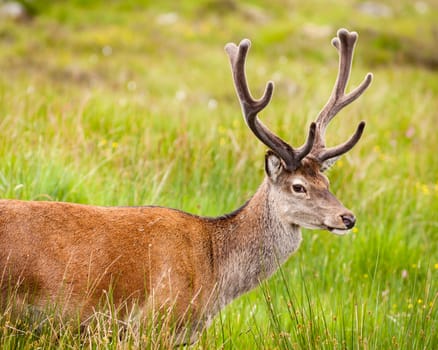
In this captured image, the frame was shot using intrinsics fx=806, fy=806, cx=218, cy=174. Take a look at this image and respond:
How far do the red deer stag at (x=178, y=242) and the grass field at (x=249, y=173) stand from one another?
0.19 metres

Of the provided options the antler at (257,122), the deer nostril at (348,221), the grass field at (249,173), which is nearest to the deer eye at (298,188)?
the antler at (257,122)

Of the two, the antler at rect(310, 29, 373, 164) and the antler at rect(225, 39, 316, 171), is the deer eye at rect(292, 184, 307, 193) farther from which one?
the antler at rect(310, 29, 373, 164)

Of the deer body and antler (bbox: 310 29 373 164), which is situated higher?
antler (bbox: 310 29 373 164)

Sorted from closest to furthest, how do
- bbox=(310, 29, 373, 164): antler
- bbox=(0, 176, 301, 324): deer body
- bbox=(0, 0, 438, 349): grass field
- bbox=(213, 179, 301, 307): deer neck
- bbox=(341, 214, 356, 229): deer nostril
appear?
bbox=(0, 176, 301, 324): deer body < bbox=(0, 0, 438, 349): grass field < bbox=(341, 214, 356, 229): deer nostril < bbox=(213, 179, 301, 307): deer neck < bbox=(310, 29, 373, 164): antler

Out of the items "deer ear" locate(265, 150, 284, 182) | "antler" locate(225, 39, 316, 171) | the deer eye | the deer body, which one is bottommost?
the deer body

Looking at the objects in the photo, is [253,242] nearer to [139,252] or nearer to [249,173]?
[139,252]

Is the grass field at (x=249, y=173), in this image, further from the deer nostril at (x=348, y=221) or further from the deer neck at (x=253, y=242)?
the deer nostril at (x=348, y=221)

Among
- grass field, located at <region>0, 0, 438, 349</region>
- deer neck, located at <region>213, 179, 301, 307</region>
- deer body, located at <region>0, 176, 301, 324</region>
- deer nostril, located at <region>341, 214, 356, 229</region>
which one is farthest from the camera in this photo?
deer neck, located at <region>213, 179, 301, 307</region>

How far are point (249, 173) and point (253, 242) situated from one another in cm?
224

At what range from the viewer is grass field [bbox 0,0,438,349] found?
180 inches

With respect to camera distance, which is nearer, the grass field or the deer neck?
the grass field

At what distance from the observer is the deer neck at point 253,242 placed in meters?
4.97

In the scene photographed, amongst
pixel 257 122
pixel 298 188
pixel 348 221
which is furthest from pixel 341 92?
pixel 348 221

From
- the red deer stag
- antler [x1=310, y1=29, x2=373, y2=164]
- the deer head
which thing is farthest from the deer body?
antler [x1=310, y1=29, x2=373, y2=164]
